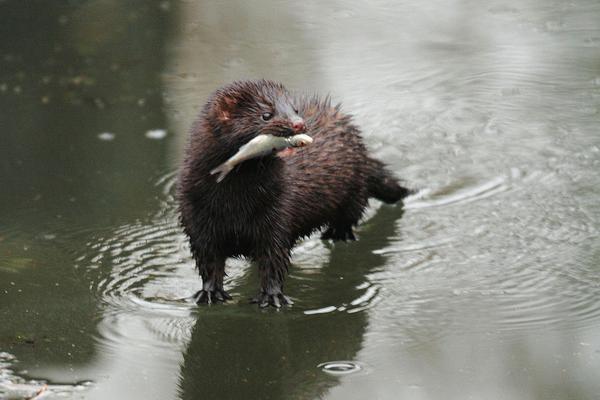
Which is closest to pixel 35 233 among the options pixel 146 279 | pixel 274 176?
pixel 146 279

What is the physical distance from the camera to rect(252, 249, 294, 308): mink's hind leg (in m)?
6.06

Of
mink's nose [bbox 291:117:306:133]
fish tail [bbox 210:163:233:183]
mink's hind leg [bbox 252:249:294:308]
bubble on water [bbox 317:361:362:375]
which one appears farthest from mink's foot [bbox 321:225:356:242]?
bubble on water [bbox 317:361:362:375]

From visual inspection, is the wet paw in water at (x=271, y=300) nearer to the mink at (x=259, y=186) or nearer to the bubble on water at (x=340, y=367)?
the mink at (x=259, y=186)

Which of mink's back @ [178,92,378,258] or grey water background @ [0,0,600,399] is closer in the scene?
grey water background @ [0,0,600,399]

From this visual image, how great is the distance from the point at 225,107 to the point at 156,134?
3.30m

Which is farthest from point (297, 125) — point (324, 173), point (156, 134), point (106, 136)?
point (106, 136)

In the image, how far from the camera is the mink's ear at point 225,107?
5699mm

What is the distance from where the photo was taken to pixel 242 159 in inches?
223

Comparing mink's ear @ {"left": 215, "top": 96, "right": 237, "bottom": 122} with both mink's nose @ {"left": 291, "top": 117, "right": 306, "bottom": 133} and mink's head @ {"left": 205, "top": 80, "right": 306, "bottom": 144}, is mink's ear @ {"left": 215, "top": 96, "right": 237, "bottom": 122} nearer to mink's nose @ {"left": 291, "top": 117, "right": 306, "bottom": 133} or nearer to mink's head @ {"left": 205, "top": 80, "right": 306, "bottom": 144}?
mink's head @ {"left": 205, "top": 80, "right": 306, "bottom": 144}

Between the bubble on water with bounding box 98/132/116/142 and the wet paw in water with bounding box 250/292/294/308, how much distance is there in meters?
3.18

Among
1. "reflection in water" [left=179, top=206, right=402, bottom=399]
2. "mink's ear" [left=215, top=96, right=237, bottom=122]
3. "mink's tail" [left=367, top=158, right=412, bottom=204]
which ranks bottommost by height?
"reflection in water" [left=179, top=206, right=402, bottom=399]

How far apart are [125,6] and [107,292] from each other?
653 cm

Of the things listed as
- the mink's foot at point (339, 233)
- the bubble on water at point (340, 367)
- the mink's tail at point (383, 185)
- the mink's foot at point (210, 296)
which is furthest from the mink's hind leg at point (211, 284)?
the mink's tail at point (383, 185)

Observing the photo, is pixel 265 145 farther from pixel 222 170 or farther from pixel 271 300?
pixel 271 300
